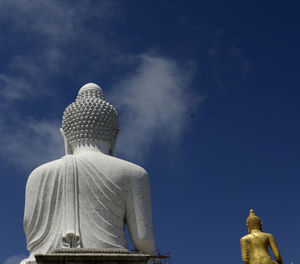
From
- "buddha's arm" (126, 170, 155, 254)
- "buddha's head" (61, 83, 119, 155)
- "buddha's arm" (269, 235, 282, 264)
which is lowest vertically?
"buddha's arm" (269, 235, 282, 264)

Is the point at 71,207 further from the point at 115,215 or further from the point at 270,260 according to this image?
the point at 270,260

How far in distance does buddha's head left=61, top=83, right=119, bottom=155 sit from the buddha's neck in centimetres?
3

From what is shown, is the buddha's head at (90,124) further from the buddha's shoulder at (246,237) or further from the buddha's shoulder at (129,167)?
the buddha's shoulder at (246,237)

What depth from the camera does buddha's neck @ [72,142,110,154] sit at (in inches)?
596

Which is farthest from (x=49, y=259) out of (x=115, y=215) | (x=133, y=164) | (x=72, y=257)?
(x=133, y=164)

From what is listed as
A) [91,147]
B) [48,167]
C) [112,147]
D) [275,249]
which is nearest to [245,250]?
[275,249]

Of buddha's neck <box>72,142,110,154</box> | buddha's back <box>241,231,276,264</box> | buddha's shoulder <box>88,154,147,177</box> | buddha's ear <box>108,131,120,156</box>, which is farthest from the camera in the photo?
buddha's ear <box>108,131,120,156</box>

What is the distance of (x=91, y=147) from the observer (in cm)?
1516

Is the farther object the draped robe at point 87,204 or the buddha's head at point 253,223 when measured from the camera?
the draped robe at point 87,204

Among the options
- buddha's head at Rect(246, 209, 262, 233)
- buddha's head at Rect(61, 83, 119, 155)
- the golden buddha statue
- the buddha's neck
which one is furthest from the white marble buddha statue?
the golden buddha statue

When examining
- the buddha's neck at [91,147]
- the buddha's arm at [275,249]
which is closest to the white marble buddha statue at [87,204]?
the buddha's neck at [91,147]

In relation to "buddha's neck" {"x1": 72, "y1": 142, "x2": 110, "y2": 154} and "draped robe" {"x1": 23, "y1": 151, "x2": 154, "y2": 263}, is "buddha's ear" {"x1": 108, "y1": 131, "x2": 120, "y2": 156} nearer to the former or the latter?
"buddha's neck" {"x1": 72, "y1": 142, "x2": 110, "y2": 154}

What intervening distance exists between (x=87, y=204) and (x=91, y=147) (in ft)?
6.54

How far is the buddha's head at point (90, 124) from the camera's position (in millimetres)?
15305
